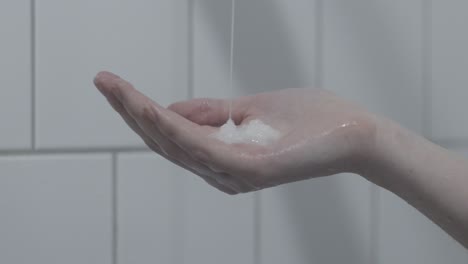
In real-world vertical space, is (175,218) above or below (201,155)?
below

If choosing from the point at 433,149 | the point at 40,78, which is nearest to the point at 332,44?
the point at 433,149

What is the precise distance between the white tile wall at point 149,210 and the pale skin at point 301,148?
0.46 feet

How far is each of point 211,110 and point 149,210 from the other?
0.58 ft

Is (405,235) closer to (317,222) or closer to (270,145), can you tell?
(317,222)

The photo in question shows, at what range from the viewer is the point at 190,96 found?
0.77 metres

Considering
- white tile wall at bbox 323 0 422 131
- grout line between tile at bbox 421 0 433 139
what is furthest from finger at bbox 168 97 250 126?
grout line between tile at bbox 421 0 433 139

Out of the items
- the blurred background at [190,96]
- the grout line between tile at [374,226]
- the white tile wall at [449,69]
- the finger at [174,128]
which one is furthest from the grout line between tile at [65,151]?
the white tile wall at [449,69]

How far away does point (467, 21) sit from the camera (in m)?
0.91

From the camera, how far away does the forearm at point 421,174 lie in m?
0.60

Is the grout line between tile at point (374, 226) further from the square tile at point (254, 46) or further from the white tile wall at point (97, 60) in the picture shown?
the white tile wall at point (97, 60)

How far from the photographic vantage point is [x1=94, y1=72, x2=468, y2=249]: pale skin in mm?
515

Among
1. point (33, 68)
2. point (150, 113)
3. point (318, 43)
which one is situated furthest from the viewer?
point (318, 43)

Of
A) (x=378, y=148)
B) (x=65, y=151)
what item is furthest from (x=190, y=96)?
(x=378, y=148)

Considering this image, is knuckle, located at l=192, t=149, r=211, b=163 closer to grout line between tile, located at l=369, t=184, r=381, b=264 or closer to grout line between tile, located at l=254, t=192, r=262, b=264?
grout line between tile, located at l=254, t=192, r=262, b=264
